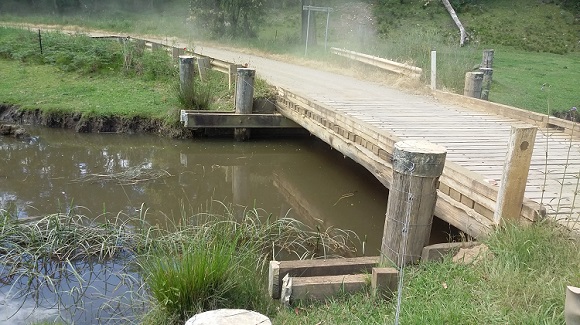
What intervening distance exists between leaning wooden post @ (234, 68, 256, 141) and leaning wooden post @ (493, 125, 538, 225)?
6584 millimetres

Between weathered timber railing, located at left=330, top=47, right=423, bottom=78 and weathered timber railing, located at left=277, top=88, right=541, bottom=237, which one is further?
weathered timber railing, located at left=330, top=47, right=423, bottom=78

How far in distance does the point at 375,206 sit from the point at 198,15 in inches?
761

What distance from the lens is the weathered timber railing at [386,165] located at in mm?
4594

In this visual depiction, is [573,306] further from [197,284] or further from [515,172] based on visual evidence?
[197,284]

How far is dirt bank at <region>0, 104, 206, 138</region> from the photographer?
427 inches

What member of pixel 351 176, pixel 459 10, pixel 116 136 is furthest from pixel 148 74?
pixel 459 10

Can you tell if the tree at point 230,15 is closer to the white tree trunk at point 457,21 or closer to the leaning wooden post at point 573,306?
the white tree trunk at point 457,21

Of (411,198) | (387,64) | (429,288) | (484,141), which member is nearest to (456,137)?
(484,141)

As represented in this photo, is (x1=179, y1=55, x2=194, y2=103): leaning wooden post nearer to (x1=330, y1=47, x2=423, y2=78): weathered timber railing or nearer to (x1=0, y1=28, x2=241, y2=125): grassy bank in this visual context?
(x1=0, y1=28, x2=241, y2=125): grassy bank

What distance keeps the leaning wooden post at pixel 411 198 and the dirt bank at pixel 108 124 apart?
7283 mm

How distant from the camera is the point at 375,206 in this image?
7.58 m

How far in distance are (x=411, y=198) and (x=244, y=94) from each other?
6721 mm

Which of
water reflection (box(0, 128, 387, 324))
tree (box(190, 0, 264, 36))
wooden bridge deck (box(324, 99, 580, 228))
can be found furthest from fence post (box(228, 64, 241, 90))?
tree (box(190, 0, 264, 36))

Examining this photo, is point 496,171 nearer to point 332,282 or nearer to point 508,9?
point 332,282
